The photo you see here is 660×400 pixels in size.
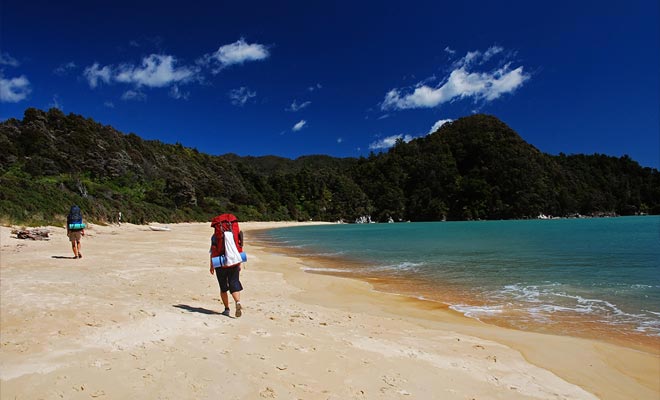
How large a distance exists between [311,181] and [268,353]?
114009 mm

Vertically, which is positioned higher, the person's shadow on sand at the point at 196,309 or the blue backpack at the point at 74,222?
the blue backpack at the point at 74,222

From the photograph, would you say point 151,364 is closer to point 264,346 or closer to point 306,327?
point 264,346

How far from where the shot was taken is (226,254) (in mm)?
5578

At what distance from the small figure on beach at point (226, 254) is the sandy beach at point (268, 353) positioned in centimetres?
39

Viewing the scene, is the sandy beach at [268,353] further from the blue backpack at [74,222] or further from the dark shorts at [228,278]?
the blue backpack at [74,222]

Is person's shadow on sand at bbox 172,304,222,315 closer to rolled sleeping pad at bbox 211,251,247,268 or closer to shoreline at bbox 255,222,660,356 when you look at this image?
rolled sleeping pad at bbox 211,251,247,268

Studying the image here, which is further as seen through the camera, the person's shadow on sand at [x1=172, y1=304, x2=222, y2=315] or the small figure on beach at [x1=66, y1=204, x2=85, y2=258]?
the small figure on beach at [x1=66, y1=204, x2=85, y2=258]

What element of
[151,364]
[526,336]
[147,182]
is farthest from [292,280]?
[147,182]

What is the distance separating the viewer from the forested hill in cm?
4406

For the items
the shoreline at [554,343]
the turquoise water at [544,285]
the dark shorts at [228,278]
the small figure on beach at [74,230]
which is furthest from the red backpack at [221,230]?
the small figure on beach at [74,230]

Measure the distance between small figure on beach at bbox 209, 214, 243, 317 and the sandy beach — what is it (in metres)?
0.39

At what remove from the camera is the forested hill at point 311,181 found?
145 ft

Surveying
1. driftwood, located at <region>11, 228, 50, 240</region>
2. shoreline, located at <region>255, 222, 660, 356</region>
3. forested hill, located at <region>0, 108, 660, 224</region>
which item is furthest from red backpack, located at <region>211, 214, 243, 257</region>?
forested hill, located at <region>0, 108, 660, 224</region>

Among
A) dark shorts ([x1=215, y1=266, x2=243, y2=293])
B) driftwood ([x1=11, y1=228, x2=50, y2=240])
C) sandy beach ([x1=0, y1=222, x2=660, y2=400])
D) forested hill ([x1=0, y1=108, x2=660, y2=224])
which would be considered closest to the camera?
sandy beach ([x1=0, y1=222, x2=660, y2=400])
